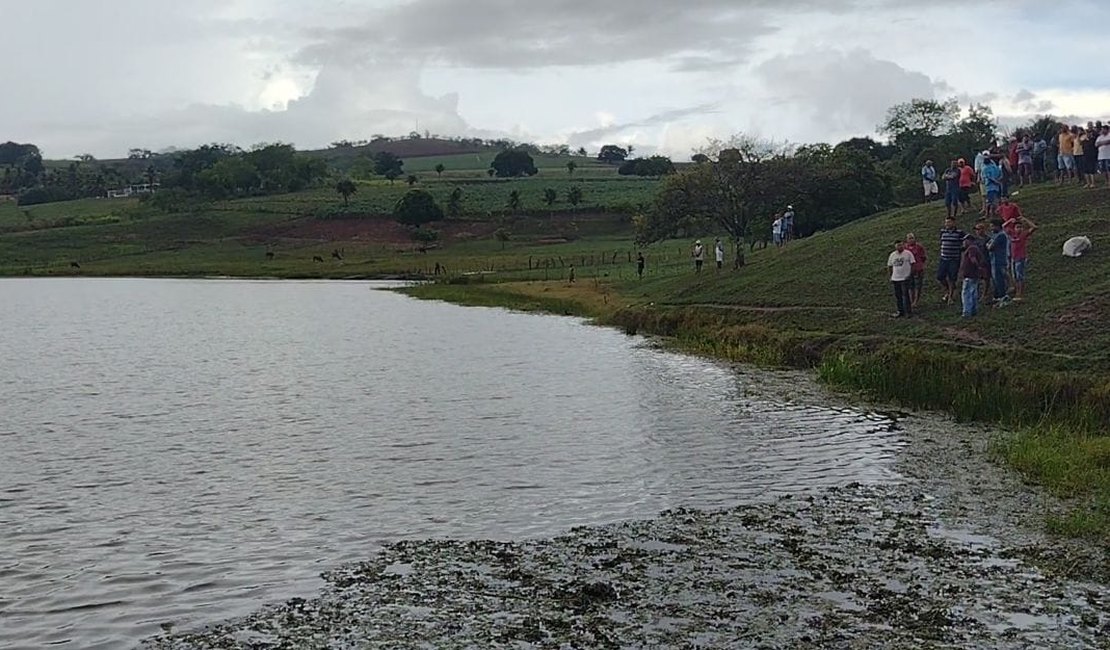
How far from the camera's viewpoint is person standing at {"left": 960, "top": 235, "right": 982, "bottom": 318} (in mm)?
26969

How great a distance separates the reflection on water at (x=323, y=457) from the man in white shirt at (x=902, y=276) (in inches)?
150

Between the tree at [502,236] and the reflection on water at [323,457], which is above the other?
the tree at [502,236]

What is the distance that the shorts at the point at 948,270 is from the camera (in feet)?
95.3

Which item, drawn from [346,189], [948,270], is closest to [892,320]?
[948,270]

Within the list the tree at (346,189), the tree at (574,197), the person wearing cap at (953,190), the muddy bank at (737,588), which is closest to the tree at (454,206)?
the tree at (574,197)

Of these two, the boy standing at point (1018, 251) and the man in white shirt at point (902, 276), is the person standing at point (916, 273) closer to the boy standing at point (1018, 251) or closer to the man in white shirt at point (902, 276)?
the man in white shirt at point (902, 276)

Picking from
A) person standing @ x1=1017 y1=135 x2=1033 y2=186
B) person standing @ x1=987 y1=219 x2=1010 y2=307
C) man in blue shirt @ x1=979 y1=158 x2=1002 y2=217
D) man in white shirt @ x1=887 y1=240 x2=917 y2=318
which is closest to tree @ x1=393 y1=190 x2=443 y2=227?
person standing @ x1=1017 y1=135 x2=1033 y2=186

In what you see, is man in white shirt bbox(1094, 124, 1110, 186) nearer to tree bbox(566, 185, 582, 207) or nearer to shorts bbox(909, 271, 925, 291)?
shorts bbox(909, 271, 925, 291)

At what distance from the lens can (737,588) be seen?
12.0 meters

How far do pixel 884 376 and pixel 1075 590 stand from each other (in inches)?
536

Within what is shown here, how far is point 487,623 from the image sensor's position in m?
11.1

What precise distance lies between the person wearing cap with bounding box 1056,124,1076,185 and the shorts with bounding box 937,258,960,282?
33.7 feet

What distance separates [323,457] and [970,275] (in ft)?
52.7

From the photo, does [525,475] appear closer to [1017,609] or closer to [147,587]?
[147,587]
